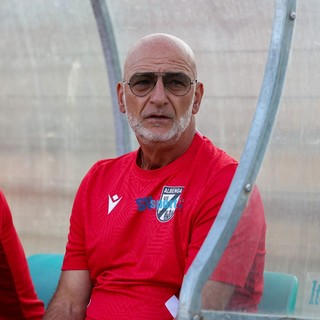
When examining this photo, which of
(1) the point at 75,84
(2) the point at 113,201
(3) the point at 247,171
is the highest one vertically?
(1) the point at 75,84

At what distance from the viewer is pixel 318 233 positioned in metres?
2.91

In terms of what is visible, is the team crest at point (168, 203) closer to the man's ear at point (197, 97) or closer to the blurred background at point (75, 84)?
the man's ear at point (197, 97)

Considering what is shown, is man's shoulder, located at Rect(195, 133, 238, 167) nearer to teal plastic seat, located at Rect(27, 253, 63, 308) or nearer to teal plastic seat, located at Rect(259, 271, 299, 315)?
teal plastic seat, located at Rect(259, 271, 299, 315)

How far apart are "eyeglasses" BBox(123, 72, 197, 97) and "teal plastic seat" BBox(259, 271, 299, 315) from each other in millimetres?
802

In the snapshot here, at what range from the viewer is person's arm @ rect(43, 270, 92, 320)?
11.3 ft

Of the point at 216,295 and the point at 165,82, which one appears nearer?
the point at 216,295

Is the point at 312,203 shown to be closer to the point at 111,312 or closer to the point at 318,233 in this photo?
the point at 318,233

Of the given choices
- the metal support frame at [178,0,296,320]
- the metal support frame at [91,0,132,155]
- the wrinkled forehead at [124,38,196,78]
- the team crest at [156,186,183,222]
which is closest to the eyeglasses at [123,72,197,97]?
the wrinkled forehead at [124,38,196,78]

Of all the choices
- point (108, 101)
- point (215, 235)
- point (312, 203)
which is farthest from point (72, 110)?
point (215, 235)

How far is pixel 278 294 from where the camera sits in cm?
280

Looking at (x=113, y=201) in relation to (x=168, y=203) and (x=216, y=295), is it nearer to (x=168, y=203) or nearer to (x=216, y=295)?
(x=168, y=203)

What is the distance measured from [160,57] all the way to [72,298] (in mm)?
1011

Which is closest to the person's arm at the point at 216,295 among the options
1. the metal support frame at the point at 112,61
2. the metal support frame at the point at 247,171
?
the metal support frame at the point at 247,171

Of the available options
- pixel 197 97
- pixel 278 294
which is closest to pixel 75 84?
pixel 197 97
